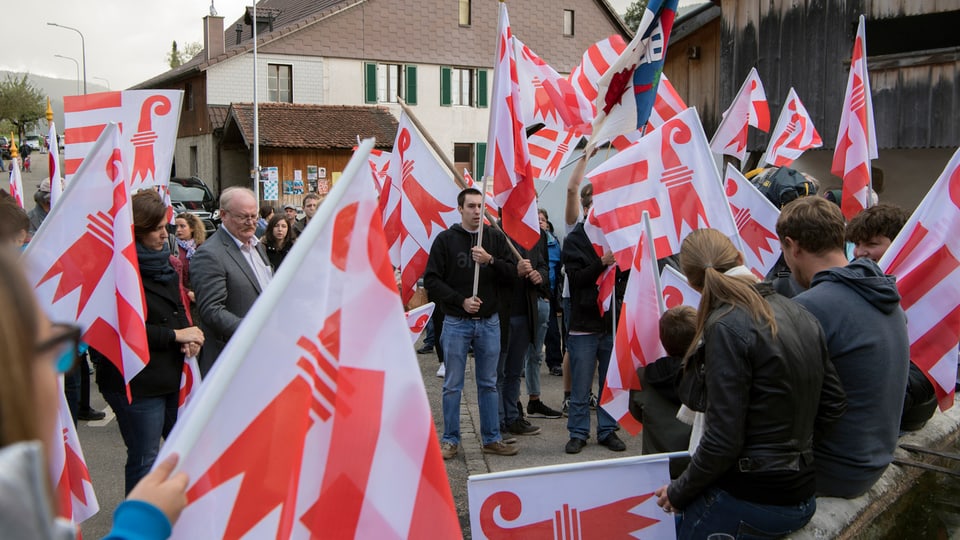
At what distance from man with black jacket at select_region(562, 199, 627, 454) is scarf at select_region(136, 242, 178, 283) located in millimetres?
3136

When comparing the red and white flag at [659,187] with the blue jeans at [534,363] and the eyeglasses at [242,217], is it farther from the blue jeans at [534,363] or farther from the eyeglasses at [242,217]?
the eyeglasses at [242,217]

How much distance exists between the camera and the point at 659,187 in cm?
565

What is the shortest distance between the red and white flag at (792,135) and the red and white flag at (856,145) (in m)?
2.05

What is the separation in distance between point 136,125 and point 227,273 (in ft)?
8.77

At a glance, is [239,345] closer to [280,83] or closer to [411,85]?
[280,83]

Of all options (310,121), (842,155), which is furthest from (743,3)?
(310,121)

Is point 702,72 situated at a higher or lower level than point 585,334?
higher

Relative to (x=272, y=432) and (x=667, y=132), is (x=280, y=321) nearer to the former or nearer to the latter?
(x=272, y=432)

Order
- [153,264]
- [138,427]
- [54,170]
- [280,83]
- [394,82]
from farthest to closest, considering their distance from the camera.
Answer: [394,82], [280,83], [54,170], [153,264], [138,427]

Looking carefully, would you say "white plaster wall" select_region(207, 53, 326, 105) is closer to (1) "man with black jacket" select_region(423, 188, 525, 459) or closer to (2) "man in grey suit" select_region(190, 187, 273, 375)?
(1) "man with black jacket" select_region(423, 188, 525, 459)

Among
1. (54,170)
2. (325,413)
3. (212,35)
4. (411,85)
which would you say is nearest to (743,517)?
(325,413)

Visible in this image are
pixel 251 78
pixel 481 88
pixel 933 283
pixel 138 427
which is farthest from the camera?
pixel 481 88

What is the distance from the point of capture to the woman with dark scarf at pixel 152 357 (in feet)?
14.9

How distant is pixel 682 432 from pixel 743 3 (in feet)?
41.6
